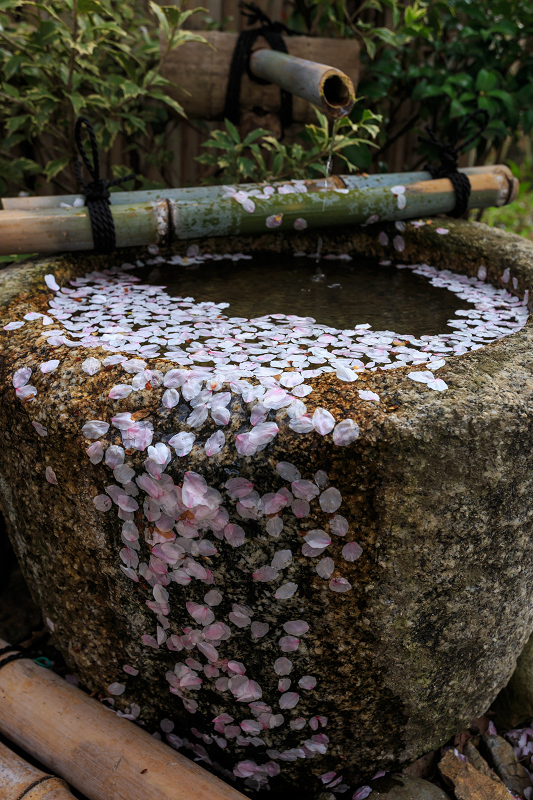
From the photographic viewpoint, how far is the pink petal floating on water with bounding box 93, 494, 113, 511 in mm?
1381

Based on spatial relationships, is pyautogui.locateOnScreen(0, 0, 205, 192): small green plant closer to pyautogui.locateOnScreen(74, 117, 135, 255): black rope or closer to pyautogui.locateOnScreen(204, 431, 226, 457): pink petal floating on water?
pyautogui.locateOnScreen(74, 117, 135, 255): black rope

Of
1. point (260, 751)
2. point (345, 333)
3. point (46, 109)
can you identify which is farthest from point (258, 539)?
point (46, 109)

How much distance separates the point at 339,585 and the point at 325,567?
55 mm

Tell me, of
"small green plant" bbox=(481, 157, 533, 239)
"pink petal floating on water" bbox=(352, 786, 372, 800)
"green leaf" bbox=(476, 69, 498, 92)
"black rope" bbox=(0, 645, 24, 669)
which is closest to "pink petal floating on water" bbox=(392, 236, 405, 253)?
Answer: "green leaf" bbox=(476, 69, 498, 92)

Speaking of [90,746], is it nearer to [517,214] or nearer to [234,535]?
[234,535]

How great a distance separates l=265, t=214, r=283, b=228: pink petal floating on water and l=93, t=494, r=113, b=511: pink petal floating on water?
1.50 metres

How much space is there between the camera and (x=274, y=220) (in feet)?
8.07

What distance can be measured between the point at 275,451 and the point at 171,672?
74 centimetres

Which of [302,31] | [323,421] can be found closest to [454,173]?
[302,31]

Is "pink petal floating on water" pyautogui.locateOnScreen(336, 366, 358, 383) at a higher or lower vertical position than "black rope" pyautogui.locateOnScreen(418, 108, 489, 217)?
lower

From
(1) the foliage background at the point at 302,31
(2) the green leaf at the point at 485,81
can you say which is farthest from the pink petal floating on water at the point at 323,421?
(2) the green leaf at the point at 485,81

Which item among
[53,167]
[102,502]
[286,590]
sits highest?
[53,167]

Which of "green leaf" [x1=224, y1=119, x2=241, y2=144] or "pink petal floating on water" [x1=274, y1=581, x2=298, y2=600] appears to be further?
"green leaf" [x1=224, y1=119, x2=241, y2=144]

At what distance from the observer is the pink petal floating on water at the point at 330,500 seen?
122 centimetres
